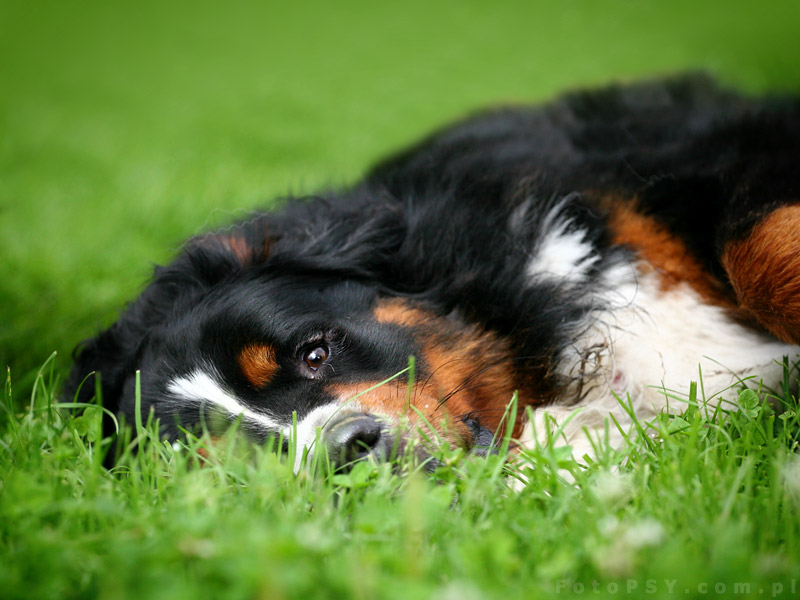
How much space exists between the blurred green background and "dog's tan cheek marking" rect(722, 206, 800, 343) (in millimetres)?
2052

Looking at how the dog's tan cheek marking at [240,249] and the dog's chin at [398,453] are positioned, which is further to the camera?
the dog's tan cheek marking at [240,249]

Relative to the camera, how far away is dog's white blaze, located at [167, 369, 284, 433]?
7.59ft

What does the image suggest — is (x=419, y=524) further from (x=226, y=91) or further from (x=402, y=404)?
(x=226, y=91)

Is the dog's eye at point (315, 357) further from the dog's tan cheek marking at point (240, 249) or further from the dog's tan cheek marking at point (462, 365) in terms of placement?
the dog's tan cheek marking at point (240, 249)

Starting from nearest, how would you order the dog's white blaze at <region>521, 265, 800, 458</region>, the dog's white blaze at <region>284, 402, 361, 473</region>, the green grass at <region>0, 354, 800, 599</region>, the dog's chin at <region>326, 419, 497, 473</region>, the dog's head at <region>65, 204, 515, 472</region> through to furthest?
the green grass at <region>0, 354, 800, 599</region>, the dog's chin at <region>326, 419, 497, 473</region>, the dog's white blaze at <region>284, 402, 361, 473</region>, the dog's head at <region>65, 204, 515, 472</region>, the dog's white blaze at <region>521, 265, 800, 458</region>

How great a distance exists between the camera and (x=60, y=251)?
4.69 metres

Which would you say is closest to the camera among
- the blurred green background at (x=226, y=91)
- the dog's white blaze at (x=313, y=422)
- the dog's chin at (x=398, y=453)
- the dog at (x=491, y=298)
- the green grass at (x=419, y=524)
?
the green grass at (x=419, y=524)

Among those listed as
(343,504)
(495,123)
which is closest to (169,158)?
(495,123)

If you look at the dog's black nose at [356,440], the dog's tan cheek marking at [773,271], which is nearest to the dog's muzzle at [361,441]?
the dog's black nose at [356,440]

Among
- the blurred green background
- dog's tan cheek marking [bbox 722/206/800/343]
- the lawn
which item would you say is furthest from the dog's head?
dog's tan cheek marking [bbox 722/206/800/343]

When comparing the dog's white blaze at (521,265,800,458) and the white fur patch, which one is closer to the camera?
the white fur patch

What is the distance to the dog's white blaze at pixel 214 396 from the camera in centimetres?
231

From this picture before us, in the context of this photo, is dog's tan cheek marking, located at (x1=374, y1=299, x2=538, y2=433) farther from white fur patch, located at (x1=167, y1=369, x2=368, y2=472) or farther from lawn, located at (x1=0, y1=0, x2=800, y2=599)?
lawn, located at (x1=0, y1=0, x2=800, y2=599)

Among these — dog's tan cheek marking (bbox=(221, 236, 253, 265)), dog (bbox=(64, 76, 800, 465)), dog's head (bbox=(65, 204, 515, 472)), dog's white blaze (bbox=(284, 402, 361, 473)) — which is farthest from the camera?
→ dog's tan cheek marking (bbox=(221, 236, 253, 265))
